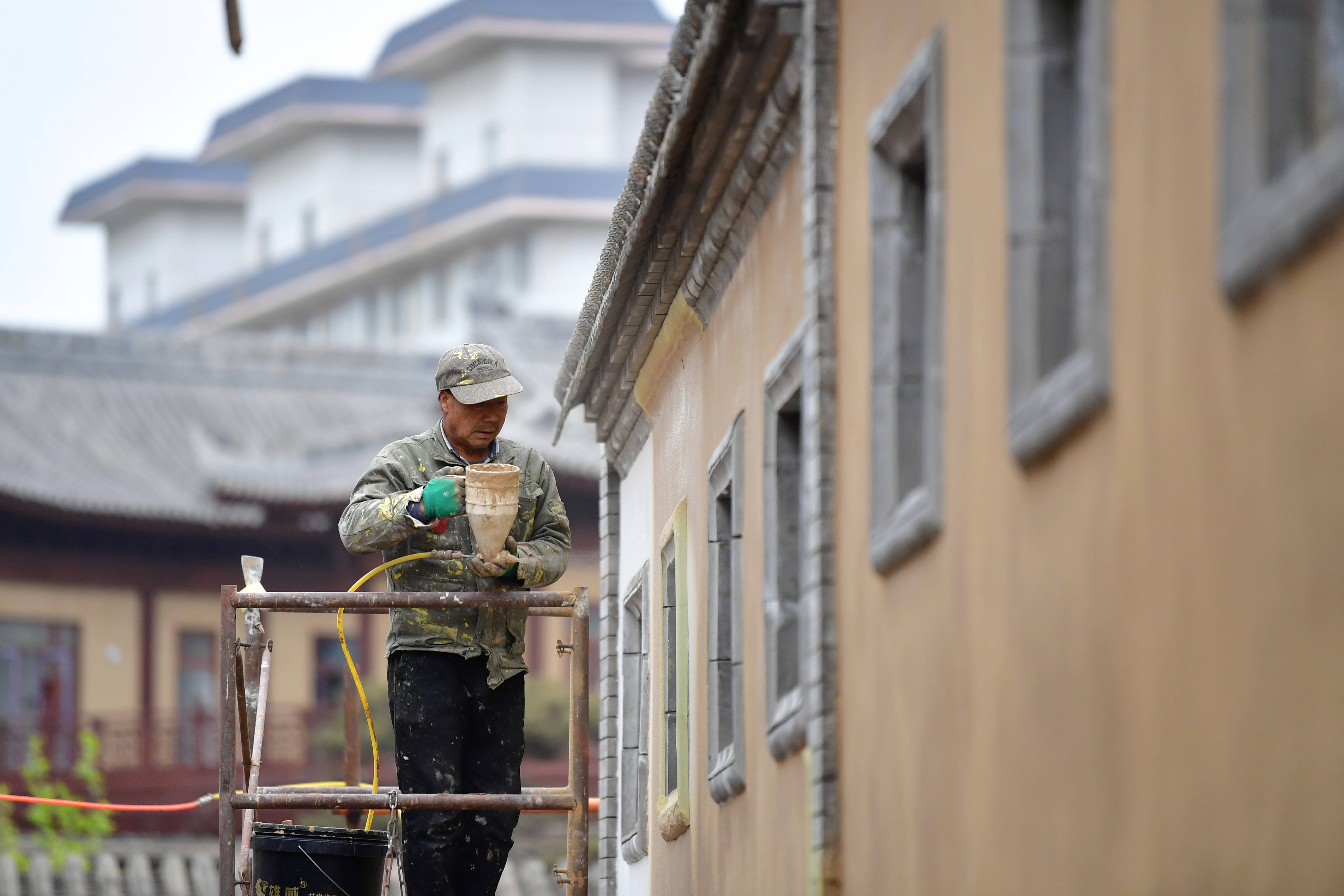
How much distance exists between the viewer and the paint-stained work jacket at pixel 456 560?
8.75m

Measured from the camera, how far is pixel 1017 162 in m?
5.15

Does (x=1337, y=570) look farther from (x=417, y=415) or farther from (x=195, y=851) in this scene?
(x=417, y=415)

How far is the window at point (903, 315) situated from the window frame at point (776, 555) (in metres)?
1.27

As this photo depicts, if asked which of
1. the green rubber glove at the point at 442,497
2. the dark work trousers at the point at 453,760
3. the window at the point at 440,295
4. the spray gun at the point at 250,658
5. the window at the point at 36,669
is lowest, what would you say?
the dark work trousers at the point at 453,760

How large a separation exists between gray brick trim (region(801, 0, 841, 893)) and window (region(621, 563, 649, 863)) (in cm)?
529

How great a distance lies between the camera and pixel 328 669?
36.3m

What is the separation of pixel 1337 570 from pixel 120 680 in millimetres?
33363

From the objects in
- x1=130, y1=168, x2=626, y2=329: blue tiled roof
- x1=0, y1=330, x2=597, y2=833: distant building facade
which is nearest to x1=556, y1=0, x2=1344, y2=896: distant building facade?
x1=0, y1=330, x2=597, y2=833: distant building facade

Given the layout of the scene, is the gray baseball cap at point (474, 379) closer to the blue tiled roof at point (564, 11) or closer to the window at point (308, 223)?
the blue tiled roof at point (564, 11)

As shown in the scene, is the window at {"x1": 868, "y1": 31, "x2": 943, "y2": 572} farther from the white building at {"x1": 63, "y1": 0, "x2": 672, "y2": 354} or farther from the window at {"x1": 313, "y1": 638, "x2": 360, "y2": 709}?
the white building at {"x1": 63, "y1": 0, "x2": 672, "y2": 354}

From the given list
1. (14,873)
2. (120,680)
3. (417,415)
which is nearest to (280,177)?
(417,415)

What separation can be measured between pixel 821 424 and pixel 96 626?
29899 mm

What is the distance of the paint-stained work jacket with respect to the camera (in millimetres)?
8750

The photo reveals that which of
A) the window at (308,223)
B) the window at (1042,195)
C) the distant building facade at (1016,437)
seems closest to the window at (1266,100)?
the distant building facade at (1016,437)
